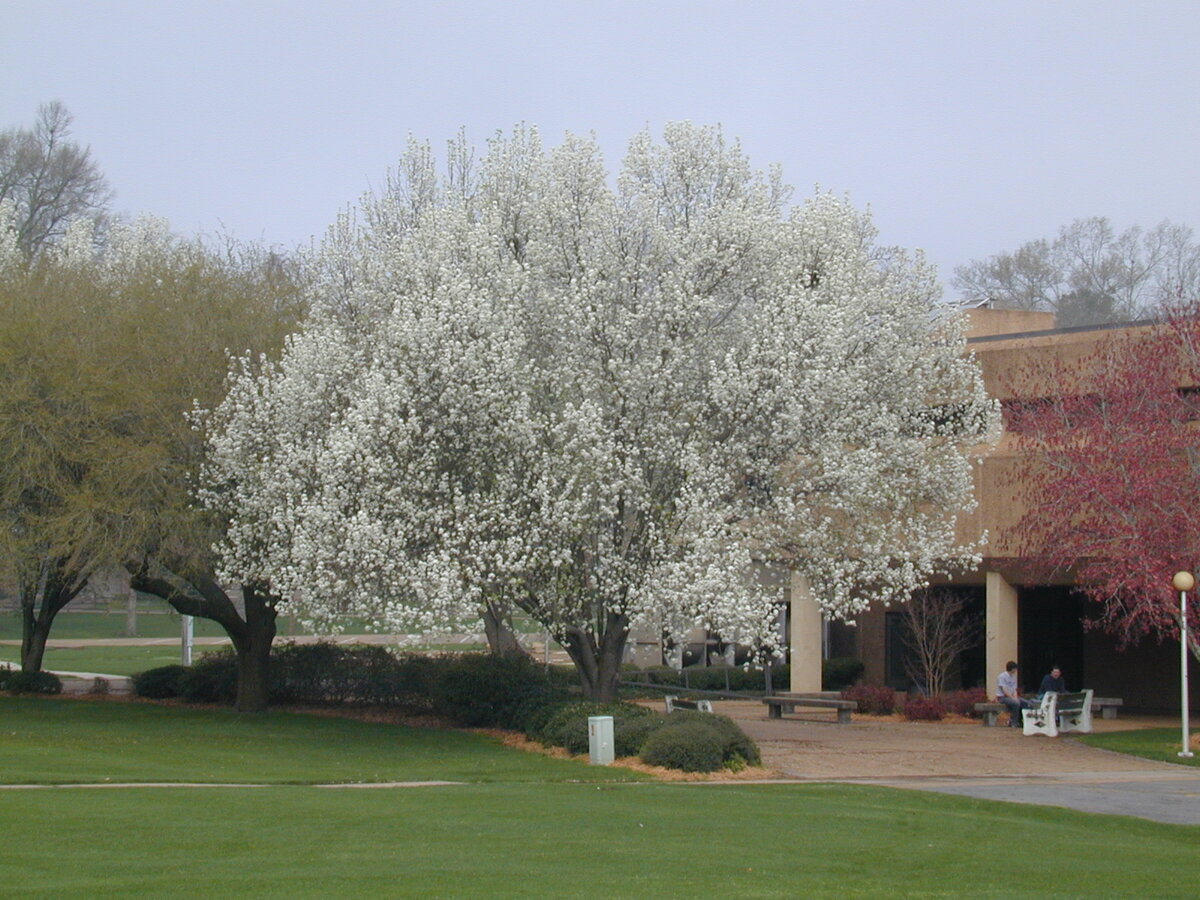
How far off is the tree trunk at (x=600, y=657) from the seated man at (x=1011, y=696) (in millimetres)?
8431

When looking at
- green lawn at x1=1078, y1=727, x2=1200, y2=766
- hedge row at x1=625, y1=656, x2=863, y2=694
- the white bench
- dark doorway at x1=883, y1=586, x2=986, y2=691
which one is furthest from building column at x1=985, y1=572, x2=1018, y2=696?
hedge row at x1=625, y1=656, x2=863, y2=694

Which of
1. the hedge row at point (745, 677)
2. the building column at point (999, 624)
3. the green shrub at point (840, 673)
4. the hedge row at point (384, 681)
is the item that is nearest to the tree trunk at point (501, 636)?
the hedge row at point (384, 681)

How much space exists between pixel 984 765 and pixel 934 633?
11705mm

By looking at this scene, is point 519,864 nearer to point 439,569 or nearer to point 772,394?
point 439,569

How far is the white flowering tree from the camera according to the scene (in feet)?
63.4

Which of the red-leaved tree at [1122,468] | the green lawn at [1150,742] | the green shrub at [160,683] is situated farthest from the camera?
the green shrub at [160,683]

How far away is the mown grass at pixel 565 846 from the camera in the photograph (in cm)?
989

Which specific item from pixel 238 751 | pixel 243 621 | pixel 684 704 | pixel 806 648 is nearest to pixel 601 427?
pixel 684 704

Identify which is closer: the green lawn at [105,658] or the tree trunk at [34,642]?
the tree trunk at [34,642]

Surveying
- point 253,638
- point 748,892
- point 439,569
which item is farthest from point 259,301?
point 748,892

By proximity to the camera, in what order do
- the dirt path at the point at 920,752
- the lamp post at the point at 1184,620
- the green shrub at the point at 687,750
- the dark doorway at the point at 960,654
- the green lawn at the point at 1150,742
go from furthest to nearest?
the dark doorway at the point at 960,654
the green lawn at the point at 1150,742
the lamp post at the point at 1184,620
the dirt path at the point at 920,752
the green shrub at the point at 687,750

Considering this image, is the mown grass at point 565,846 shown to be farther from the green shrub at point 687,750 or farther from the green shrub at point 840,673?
the green shrub at point 840,673

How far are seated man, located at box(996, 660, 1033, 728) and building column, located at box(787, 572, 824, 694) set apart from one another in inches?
226

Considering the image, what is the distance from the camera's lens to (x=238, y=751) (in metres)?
20.2
